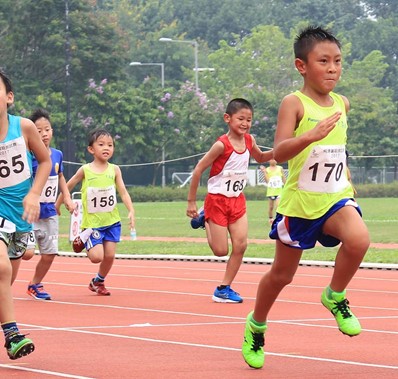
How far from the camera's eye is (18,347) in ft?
25.2

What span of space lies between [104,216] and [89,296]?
2.90ft

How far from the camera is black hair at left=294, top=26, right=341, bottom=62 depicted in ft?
25.7

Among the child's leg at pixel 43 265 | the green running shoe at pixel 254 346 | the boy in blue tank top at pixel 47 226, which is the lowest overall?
the child's leg at pixel 43 265

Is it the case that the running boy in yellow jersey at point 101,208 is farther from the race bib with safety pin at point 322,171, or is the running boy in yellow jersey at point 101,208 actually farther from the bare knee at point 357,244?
the bare knee at point 357,244

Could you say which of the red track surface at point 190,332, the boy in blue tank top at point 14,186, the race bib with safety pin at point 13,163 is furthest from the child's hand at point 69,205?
the race bib with safety pin at point 13,163

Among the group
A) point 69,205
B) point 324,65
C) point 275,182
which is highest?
point 324,65

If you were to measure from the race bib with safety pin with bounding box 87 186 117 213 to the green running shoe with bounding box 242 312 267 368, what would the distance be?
633 centimetres

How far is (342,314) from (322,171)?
0.85 m

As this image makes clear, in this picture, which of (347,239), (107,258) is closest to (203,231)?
(107,258)

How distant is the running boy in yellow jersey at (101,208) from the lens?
46.3ft

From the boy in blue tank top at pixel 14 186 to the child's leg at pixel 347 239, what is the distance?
180 centimetres

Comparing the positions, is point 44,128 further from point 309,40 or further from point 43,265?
point 309,40

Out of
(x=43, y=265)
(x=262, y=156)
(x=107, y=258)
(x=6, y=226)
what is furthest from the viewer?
(x=107, y=258)

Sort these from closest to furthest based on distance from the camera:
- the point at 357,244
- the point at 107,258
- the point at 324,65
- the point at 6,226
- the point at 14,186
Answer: the point at 357,244
the point at 324,65
the point at 6,226
the point at 14,186
the point at 107,258
